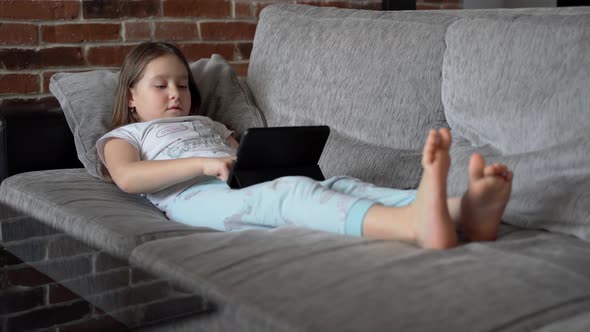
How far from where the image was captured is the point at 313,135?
184 cm

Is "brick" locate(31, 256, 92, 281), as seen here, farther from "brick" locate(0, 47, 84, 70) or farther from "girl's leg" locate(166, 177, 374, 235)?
"brick" locate(0, 47, 84, 70)

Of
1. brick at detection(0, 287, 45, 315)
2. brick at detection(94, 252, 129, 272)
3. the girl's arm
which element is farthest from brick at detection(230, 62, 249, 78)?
brick at detection(0, 287, 45, 315)

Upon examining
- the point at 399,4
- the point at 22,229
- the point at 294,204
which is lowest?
the point at 22,229

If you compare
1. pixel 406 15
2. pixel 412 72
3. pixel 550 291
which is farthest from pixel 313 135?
pixel 550 291

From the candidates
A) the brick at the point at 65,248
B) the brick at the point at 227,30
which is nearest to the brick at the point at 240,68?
the brick at the point at 227,30

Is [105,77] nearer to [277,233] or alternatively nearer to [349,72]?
[349,72]

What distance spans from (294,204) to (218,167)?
28 cm

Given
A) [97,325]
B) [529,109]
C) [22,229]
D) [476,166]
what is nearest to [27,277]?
[97,325]

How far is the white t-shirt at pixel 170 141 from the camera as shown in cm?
207

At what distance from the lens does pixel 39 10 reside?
9.63ft

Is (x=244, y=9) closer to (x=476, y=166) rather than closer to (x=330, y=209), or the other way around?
(x=330, y=209)

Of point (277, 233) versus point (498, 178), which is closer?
point (498, 178)

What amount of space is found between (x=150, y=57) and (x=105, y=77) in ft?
0.72

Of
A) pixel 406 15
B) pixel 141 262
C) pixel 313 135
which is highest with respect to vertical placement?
pixel 406 15
